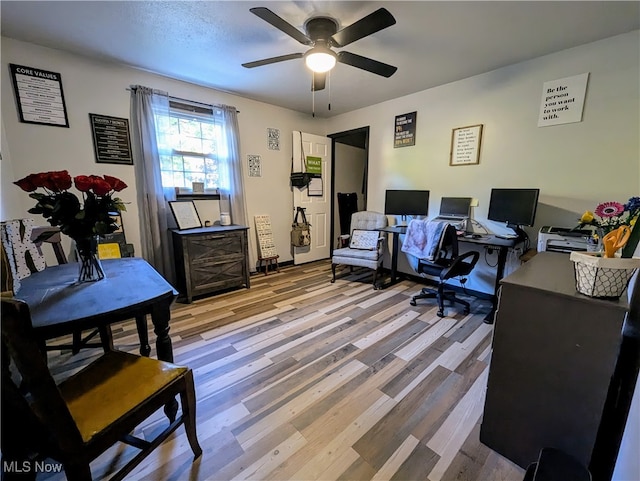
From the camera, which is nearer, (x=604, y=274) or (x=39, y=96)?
(x=604, y=274)

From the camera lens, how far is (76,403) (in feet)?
3.27

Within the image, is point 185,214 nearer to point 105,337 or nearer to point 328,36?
point 105,337

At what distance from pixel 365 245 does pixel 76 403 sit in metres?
3.20

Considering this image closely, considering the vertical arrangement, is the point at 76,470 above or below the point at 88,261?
below

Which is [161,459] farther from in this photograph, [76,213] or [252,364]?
[76,213]

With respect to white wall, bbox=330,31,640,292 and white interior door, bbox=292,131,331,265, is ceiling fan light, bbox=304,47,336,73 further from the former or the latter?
white interior door, bbox=292,131,331,265

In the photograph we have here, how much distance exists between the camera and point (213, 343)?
222 cm

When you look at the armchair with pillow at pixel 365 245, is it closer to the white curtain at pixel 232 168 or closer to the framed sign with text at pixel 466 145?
the framed sign with text at pixel 466 145

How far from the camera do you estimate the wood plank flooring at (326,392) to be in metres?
1.24

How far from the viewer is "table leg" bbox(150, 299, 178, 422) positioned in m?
1.27

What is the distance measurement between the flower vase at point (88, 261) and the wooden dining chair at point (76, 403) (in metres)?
0.49

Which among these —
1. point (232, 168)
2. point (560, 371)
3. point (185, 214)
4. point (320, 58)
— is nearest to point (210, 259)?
point (185, 214)

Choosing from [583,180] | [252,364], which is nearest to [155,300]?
[252,364]

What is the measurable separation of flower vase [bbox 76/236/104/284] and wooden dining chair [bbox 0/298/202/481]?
1.61ft
